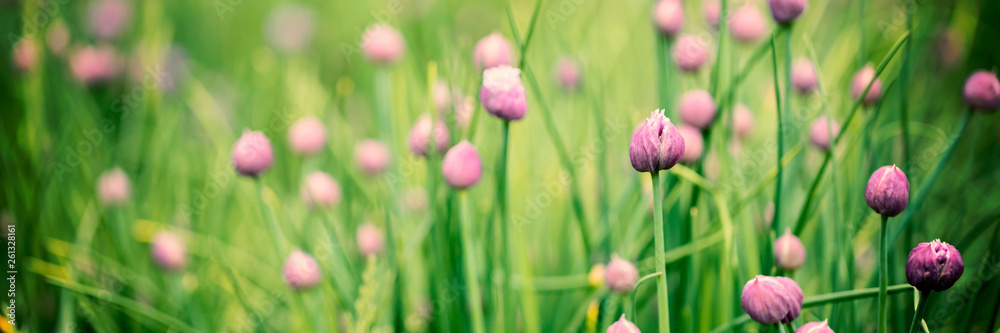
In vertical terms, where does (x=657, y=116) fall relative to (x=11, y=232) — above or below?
above

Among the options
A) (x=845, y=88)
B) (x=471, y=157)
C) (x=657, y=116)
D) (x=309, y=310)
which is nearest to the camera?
(x=657, y=116)

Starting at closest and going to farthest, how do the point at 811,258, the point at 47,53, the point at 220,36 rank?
the point at 811,258 < the point at 47,53 < the point at 220,36

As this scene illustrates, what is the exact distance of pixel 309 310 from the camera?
0.90 metres

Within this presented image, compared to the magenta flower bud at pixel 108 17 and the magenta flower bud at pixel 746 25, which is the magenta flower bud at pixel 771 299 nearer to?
the magenta flower bud at pixel 746 25

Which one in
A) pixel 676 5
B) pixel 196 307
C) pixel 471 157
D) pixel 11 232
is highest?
pixel 676 5

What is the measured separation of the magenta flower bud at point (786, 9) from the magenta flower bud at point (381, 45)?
64 centimetres

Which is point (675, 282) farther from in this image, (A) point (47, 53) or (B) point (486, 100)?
(A) point (47, 53)

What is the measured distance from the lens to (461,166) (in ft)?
2.38

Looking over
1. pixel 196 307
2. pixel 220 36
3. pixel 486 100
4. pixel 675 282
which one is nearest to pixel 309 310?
pixel 196 307

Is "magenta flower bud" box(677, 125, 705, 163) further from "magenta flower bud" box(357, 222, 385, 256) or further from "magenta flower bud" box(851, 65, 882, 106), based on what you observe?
"magenta flower bud" box(357, 222, 385, 256)

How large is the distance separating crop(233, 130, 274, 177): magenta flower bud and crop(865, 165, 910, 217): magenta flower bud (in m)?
0.74

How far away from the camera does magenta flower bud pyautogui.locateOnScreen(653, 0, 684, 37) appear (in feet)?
2.96

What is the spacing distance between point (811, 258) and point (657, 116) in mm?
697

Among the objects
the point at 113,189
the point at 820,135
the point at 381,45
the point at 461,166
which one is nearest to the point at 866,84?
the point at 820,135
